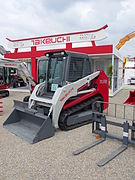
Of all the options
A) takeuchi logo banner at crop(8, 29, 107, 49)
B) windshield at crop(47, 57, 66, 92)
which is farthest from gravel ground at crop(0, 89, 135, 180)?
takeuchi logo banner at crop(8, 29, 107, 49)

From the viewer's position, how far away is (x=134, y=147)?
139 inches

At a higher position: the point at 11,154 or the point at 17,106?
the point at 17,106

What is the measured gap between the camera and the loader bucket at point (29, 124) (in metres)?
3.86

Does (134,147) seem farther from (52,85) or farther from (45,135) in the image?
(52,85)

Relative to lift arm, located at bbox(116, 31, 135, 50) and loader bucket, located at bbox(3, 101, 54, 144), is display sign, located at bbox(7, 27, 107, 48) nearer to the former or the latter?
loader bucket, located at bbox(3, 101, 54, 144)

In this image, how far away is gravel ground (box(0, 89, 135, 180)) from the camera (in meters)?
2.60

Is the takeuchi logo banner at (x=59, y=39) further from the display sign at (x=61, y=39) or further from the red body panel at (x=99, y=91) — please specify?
the red body panel at (x=99, y=91)

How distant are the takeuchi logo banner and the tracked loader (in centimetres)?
591

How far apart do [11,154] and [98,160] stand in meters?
1.82

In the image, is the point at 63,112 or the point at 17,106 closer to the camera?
the point at 63,112

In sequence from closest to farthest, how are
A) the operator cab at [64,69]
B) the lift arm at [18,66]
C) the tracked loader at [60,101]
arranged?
the tracked loader at [60,101]
the operator cab at [64,69]
the lift arm at [18,66]

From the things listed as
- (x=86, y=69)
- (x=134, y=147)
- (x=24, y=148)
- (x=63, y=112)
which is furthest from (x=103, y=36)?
(x=24, y=148)

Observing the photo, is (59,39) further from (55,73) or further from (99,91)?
(55,73)

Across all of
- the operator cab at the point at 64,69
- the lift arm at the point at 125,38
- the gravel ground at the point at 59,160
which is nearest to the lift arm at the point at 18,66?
the operator cab at the point at 64,69
